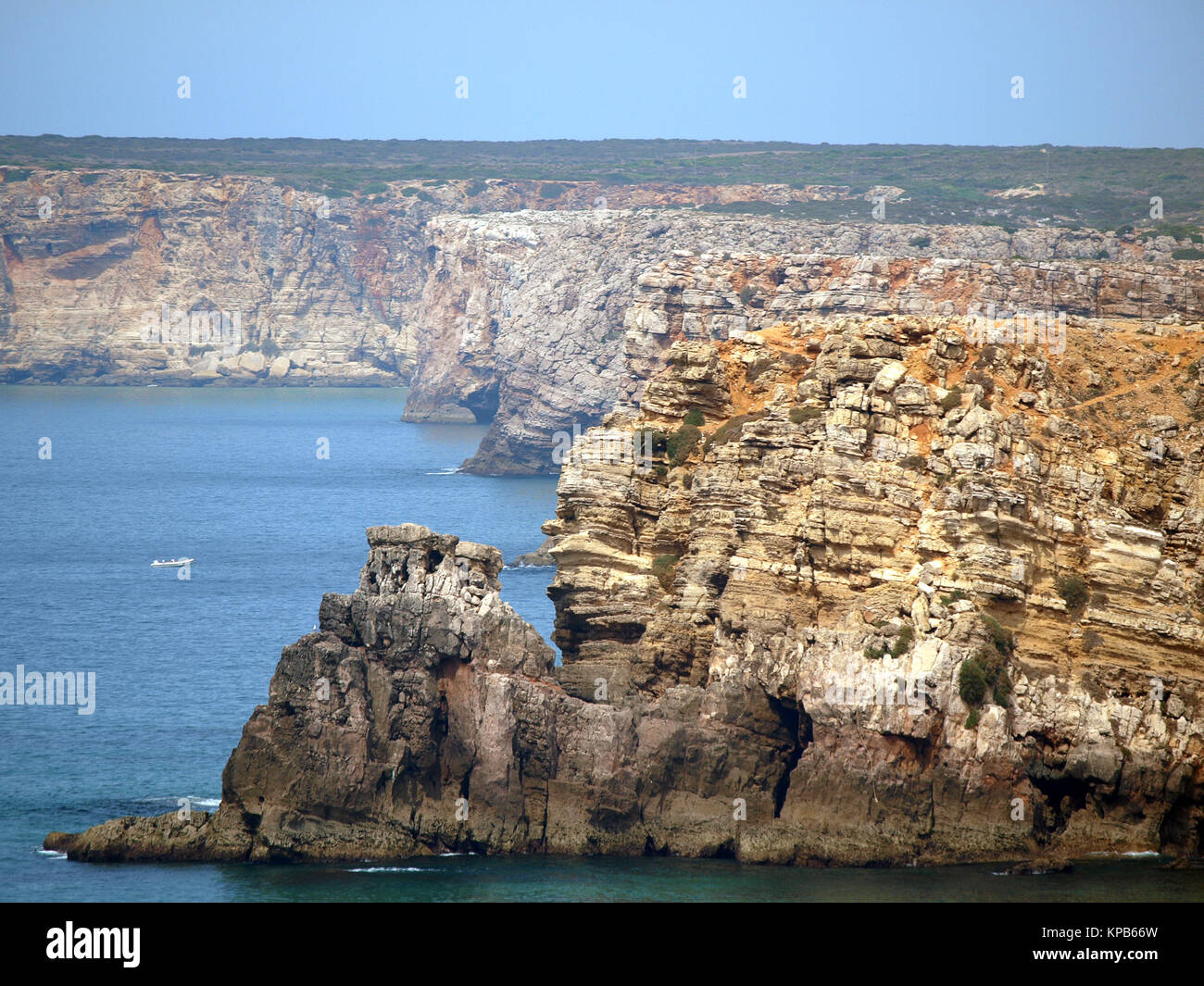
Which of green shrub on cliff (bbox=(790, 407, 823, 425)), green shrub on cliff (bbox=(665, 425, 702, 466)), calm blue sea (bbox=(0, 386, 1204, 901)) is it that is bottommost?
calm blue sea (bbox=(0, 386, 1204, 901))

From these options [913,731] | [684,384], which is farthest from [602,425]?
[913,731]

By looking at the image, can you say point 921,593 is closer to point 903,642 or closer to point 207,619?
point 903,642

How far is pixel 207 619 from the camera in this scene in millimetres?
91438

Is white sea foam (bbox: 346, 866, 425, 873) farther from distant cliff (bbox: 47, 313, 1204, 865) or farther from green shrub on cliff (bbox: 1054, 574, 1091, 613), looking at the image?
green shrub on cliff (bbox: 1054, 574, 1091, 613)

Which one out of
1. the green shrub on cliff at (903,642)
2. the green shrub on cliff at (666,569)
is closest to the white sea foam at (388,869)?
the green shrub on cliff at (666,569)

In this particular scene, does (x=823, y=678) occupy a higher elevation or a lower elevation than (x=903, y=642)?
lower

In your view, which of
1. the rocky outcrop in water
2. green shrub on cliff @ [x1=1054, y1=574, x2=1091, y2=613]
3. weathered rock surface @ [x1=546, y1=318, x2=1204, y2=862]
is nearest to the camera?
weathered rock surface @ [x1=546, y1=318, x2=1204, y2=862]

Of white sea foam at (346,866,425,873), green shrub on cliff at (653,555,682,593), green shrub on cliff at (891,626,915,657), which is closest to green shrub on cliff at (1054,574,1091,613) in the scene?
green shrub on cliff at (891,626,915,657)

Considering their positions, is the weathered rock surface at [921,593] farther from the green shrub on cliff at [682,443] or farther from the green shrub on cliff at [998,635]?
the green shrub on cliff at [682,443]

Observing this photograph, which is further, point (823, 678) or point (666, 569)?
point (666, 569)

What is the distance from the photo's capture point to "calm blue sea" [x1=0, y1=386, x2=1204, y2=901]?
4978 centimetres

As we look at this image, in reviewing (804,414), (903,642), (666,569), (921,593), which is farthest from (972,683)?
(666,569)

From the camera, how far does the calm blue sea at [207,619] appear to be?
49.8m

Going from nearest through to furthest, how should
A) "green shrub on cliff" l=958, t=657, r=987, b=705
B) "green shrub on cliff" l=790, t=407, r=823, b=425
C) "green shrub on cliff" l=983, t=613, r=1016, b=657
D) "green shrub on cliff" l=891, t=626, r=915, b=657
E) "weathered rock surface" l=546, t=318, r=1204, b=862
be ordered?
"green shrub on cliff" l=958, t=657, r=987, b=705 → "weathered rock surface" l=546, t=318, r=1204, b=862 → "green shrub on cliff" l=891, t=626, r=915, b=657 → "green shrub on cliff" l=983, t=613, r=1016, b=657 → "green shrub on cliff" l=790, t=407, r=823, b=425
